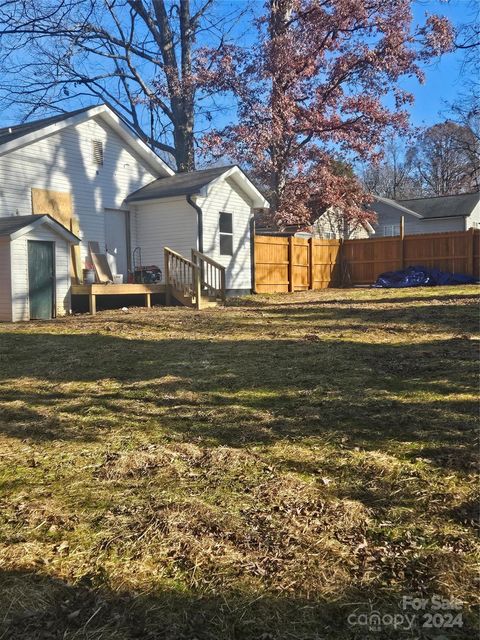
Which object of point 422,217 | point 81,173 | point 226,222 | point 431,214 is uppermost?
point 431,214

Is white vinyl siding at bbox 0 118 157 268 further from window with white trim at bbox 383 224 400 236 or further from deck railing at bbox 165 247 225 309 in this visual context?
window with white trim at bbox 383 224 400 236

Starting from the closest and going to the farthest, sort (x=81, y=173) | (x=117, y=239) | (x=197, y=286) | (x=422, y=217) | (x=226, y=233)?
(x=197, y=286) < (x=81, y=173) < (x=117, y=239) < (x=226, y=233) < (x=422, y=217)

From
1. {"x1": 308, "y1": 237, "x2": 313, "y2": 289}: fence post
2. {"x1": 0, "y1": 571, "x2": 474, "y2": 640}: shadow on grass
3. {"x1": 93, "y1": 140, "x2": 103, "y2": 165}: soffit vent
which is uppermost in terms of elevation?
{"x1": 93, "y1": 140, "x2": 103, "y2": 165}: soffit vent

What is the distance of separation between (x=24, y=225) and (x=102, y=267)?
3.77m

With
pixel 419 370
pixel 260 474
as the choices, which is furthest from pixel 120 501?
pixel 419 370

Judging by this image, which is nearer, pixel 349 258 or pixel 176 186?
pixel 176 186

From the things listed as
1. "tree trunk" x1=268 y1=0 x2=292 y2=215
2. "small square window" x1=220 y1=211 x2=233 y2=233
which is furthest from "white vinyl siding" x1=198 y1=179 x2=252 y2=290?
"tree trunk" x1=268 y1=0 x2=292 y2=215

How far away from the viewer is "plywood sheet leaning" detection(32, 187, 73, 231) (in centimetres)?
1398

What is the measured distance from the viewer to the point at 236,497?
282 centimetres

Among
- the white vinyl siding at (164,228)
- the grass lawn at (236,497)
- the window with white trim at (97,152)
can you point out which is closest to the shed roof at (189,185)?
the white vinyl siding at (164,228)

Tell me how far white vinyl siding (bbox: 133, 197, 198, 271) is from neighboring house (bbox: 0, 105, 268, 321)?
1.2 inches

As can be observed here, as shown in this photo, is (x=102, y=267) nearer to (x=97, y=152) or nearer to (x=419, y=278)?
(x=97, y=152)

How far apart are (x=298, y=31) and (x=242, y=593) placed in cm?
2431

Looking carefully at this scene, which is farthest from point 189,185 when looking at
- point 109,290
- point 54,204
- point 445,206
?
point 445,206
